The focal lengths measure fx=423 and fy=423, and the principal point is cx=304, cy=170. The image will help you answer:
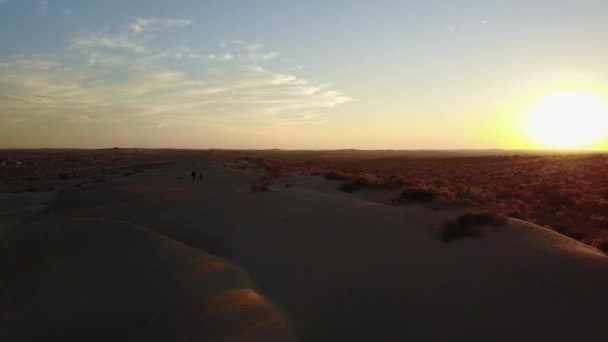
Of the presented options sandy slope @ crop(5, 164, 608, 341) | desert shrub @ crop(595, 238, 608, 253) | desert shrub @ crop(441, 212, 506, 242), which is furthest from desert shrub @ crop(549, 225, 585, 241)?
desert shrub @ crop(441, 212, 506, 242)

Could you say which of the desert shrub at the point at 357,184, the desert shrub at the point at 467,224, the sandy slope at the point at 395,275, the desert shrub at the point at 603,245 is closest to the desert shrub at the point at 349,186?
the desert shrub at the point at 357,184

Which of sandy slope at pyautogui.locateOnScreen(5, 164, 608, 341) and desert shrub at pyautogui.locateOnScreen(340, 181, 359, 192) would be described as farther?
desert shrub at pyautogui.locateOnScreen(340, 181, 359, 192)

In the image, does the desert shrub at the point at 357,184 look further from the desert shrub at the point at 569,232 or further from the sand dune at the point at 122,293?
the sand dune at the point at 122,293

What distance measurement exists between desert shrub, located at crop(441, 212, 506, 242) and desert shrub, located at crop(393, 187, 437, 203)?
4.09 m

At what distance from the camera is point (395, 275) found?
27.3ft

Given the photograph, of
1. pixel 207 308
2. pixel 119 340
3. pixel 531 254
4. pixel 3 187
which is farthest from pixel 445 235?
pixel 3 187

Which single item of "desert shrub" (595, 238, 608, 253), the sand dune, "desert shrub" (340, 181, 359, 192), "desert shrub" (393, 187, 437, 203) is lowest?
the sand dune

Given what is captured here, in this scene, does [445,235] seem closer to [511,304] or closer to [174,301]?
[511,304]

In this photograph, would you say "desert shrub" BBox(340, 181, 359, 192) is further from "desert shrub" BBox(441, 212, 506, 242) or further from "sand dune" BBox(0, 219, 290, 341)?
"sand dune" BBox(0, 219, 290, 341)

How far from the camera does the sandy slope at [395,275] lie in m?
6.27

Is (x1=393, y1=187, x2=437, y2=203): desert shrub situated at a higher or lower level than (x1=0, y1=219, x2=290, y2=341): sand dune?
higher

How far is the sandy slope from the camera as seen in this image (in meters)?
6.27

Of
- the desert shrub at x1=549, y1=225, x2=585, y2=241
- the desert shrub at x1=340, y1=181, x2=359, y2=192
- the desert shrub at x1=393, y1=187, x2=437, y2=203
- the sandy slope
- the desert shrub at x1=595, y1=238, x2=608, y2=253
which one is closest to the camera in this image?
the sandy slope

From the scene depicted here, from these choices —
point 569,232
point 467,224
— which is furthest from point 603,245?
point 569,232
